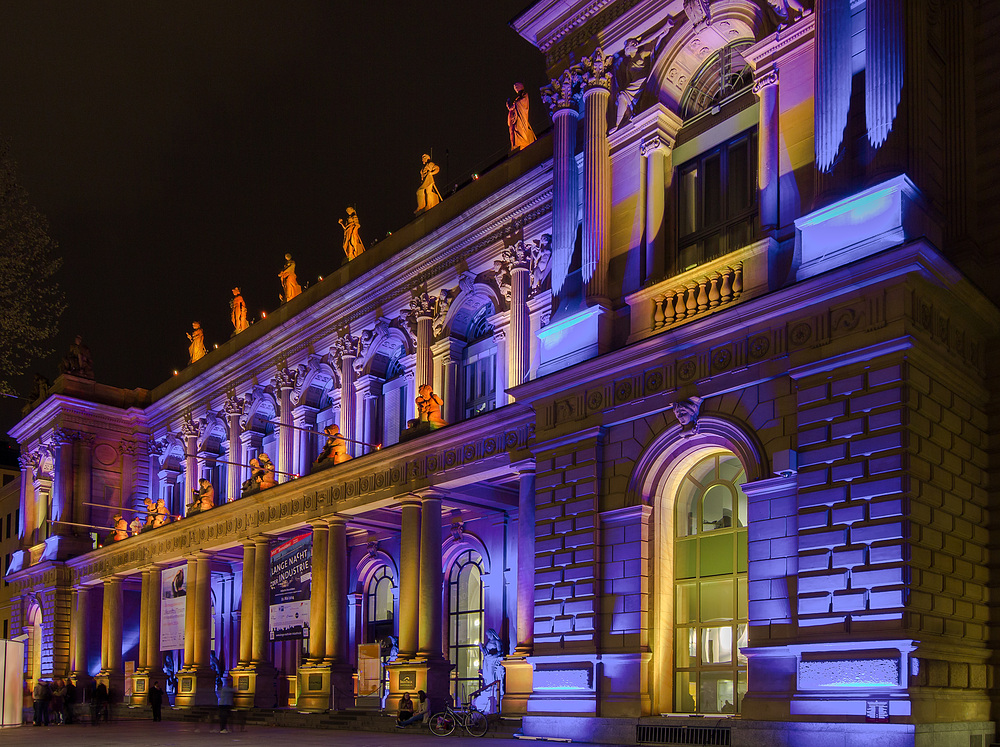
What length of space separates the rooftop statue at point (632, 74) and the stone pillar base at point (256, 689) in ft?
65.6

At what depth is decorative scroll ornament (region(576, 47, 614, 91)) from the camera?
21766mm

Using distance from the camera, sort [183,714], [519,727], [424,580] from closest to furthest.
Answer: [519,727] < [424,580] < [183,714]

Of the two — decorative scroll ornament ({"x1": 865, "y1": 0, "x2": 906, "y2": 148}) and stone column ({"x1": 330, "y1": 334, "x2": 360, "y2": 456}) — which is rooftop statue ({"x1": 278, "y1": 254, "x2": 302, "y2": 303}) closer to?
stone column ({"x1": 330, "y1": 334, "x2": 360, "y2": 456})

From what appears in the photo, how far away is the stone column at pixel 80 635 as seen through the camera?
4400 centimetres

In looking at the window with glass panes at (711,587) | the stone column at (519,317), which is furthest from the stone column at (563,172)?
the window with glass panes at (711,587)

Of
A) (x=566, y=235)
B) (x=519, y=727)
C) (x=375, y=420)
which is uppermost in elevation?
(x=566, y=235)

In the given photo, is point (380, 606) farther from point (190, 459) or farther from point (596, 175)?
point (596, 175)

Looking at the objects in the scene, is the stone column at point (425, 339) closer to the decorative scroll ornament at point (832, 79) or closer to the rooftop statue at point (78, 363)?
the decorative scroll ornament at point (832, 79)

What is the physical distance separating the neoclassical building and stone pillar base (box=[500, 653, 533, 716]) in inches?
2.7

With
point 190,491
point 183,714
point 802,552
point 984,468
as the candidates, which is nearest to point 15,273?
point 802,552

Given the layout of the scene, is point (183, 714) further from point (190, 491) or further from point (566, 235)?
point (566, 235)

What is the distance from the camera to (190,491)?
42031mm

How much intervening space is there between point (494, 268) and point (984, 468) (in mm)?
14053

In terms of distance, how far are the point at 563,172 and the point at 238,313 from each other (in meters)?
22.4
